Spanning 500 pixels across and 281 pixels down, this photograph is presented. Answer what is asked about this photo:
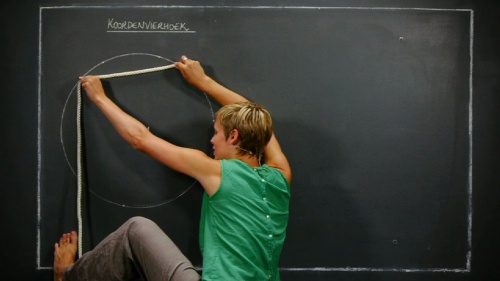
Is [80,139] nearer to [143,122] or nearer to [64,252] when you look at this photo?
[143,122]

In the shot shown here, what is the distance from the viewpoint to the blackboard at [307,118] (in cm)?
210

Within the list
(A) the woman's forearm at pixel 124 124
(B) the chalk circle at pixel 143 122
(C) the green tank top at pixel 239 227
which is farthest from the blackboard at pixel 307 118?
(C) the green tank top at pixel 239 227

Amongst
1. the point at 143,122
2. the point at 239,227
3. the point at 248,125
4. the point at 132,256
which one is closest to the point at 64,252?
the point at 132,256

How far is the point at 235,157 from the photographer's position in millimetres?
1838

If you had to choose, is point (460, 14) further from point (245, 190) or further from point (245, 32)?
point (245, 190)

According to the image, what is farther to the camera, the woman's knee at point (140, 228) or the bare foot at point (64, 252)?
the bare foot at point (64, 252)

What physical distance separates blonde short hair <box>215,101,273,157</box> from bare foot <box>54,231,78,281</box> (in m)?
0.77

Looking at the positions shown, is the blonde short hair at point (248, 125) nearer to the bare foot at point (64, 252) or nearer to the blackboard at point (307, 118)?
the blackboard at point (307, 118)

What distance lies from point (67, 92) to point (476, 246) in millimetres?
1663

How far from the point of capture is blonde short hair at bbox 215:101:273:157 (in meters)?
1.80

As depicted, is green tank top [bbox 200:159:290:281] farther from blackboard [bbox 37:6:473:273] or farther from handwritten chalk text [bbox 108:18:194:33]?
handwritten chalk text [bbox 108:18:194:33]

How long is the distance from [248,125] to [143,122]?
502mm

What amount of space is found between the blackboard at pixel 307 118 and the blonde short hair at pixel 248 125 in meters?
0.29

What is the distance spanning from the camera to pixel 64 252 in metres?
2.10
